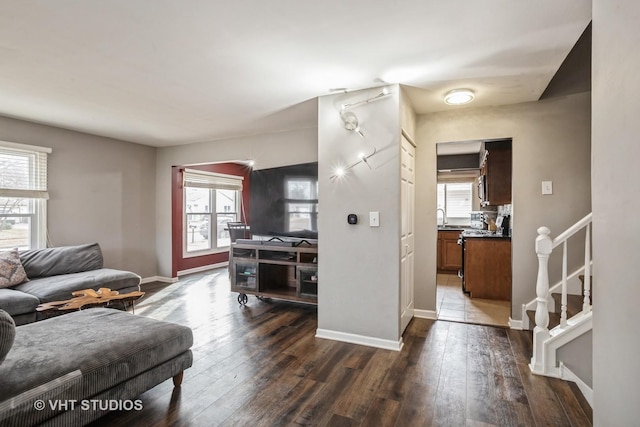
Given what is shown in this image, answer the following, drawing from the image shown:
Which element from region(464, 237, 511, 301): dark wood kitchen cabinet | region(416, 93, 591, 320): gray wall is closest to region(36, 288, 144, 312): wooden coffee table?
region(416, 93, 591, 320): gray wall

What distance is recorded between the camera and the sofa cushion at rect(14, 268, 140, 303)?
3295 millimetres

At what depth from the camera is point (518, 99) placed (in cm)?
314

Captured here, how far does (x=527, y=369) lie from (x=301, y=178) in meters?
2.87

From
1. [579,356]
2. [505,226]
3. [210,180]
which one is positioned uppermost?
[210,180]

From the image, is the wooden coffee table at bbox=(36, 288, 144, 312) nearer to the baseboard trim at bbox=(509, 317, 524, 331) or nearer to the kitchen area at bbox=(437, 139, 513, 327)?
the kitchen area at bbox=(437, 139, 513, 327)

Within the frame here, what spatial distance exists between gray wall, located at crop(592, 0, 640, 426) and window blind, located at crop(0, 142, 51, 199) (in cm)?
530

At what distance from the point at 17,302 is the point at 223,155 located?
9.59ft

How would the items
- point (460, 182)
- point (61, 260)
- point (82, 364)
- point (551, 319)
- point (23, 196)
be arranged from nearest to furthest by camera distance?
point (82, 364)
point (551, 319)
point (23, 196)
point (61, 260)
point (460, 182)

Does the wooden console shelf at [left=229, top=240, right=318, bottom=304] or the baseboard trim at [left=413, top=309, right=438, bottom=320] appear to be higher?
the wooden console shelf at [left=229, top=240, right=318, bottom=304]

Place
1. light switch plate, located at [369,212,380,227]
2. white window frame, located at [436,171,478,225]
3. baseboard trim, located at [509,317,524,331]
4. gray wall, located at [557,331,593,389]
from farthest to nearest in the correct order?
white window frame, located at [436,171,478,225], baseboard trim, located at [509,317,524,331], light switch plate, located at [369,212,380,227], gray wall, located at [557,331,593,389]

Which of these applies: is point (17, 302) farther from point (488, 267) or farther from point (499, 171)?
point (499, 171)

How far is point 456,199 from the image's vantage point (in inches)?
274

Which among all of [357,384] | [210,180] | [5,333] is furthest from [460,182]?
[5,333]

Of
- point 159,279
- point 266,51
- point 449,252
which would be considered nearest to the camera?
point 266,51
